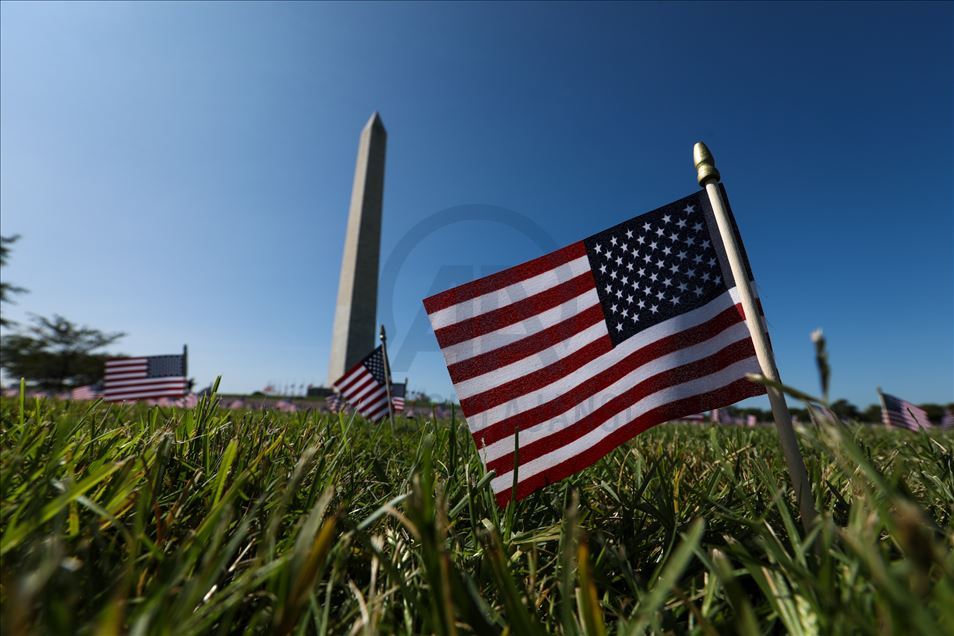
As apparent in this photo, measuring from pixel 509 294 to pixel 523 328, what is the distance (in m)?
0.17

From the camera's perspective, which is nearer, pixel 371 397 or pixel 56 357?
pixel 371 397

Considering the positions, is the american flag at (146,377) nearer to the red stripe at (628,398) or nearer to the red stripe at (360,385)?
the red stripe at (360,385)

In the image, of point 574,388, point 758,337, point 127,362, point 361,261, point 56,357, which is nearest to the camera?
point 758,337

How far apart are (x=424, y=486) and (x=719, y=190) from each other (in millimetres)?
1611

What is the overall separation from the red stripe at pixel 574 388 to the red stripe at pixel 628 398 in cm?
8

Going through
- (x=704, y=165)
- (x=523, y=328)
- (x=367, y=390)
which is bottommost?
(x=523, y=328)

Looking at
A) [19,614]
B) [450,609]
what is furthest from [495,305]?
[19,614]

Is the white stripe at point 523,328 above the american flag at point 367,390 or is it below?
below

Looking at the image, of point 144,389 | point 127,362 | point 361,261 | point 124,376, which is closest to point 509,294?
point 144,389

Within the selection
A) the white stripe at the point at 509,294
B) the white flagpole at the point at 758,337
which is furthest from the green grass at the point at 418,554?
the white stripe at the point at 509,294

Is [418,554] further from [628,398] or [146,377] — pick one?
→ [146,377]

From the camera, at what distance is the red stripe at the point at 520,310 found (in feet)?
6.31

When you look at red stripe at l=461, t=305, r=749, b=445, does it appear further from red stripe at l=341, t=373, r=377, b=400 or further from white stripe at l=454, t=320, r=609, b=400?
red stripe at l=341, t=373, r=377, b=400

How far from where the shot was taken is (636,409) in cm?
185
